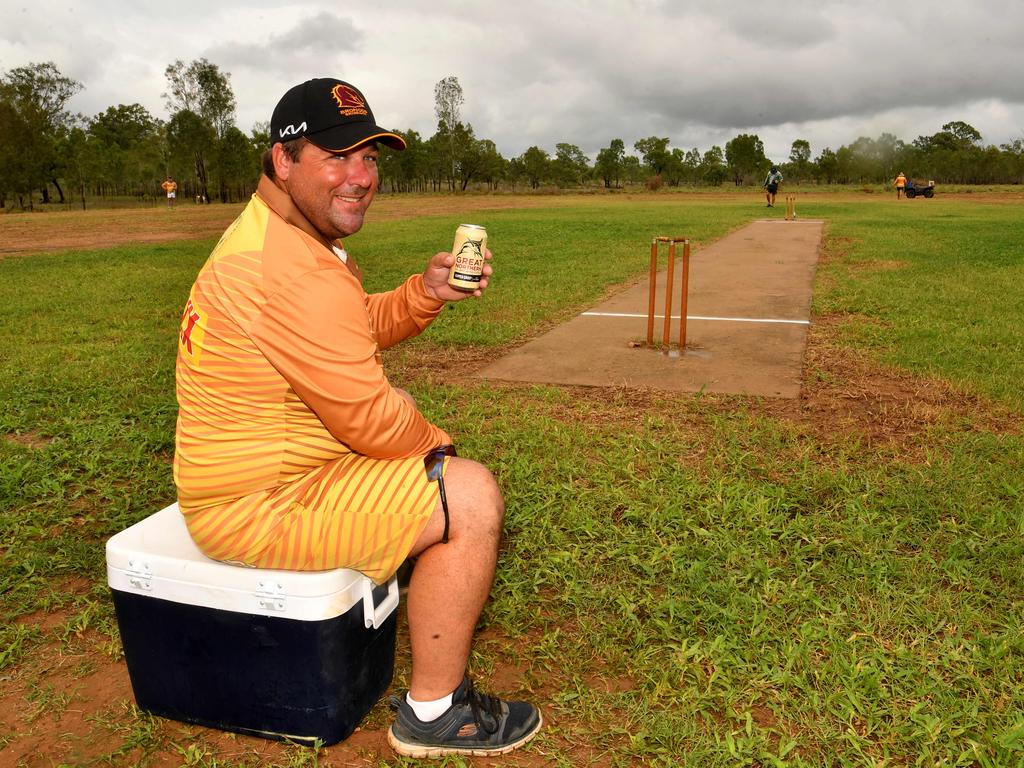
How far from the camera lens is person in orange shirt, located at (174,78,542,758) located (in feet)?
6.54

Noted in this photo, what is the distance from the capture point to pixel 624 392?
542 cm

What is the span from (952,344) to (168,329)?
7038 millimetres

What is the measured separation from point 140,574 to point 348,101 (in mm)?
1352

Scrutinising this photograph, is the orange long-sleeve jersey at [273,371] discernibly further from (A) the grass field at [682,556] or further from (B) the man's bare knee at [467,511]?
(A) the grass field at [682,556]

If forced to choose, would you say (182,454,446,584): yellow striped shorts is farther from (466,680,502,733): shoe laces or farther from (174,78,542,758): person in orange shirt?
(466,680,502,733): shoe laces

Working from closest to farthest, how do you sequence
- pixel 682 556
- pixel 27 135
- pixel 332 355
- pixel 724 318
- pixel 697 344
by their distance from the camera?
pixel 332 355 < pixel 682 556 < pixel 697 344 < pixel 724 318 < pixel 27 135

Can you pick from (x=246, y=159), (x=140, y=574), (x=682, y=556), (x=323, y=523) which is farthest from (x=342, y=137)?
(x=246, y=159)

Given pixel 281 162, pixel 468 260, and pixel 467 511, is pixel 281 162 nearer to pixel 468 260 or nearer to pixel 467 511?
pixel 468 260

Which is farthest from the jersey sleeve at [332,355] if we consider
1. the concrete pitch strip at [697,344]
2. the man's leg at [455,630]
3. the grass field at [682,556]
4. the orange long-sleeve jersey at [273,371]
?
the concrete pitch strip at [697,344]

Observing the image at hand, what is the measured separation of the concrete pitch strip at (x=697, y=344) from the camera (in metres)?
5.72

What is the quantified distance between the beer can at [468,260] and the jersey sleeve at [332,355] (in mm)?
637

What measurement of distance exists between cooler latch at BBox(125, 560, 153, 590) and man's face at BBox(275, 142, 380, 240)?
1.00 metres

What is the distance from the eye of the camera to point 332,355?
1.98 meters

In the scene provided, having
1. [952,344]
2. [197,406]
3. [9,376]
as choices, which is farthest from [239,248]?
[952,344]
